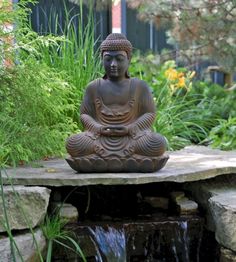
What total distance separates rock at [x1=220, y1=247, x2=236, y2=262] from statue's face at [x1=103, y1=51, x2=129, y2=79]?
113 cm

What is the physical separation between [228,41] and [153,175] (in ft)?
10.2

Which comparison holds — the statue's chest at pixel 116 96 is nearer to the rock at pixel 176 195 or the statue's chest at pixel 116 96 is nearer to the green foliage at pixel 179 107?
the rock at pixel 176 195

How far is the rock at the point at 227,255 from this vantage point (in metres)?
2.55

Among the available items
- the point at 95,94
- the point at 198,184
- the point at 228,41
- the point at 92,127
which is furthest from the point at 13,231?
the point at 228,41

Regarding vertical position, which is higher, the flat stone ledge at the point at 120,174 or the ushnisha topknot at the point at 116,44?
the ushnisha topknot at the point at 116,44

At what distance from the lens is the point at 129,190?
3.24 m

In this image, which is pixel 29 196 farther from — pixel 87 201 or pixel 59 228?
pixel 87 201

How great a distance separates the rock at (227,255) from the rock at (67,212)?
2.66 feet

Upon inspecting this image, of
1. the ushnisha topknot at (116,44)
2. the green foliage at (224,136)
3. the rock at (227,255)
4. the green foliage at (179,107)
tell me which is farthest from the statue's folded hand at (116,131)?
the green foliage at (224,136)

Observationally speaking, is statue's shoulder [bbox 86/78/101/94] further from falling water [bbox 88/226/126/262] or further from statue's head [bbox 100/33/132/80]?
falling water [bbox 88/226/126/262]

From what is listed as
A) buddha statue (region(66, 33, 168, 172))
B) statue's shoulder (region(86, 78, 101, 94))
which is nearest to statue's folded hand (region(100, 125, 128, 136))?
buddha statue (region(66, 33, 168, 172))

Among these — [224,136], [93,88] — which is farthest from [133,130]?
[224,136]

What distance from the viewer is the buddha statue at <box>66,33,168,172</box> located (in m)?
2.72

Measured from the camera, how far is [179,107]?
4.92m
